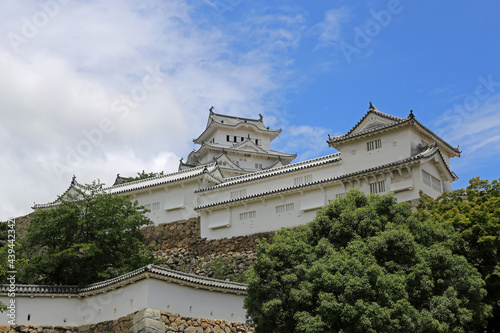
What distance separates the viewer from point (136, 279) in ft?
82.8

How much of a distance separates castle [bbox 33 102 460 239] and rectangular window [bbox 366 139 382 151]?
0.06 meters

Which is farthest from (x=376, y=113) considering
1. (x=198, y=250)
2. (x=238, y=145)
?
(x=238, y=145)

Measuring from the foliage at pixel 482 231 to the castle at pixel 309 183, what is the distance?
7.70 m

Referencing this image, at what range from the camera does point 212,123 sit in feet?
209

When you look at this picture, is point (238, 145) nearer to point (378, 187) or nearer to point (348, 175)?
point (348, 175)

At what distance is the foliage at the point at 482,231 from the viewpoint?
2248cm

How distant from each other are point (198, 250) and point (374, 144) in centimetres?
1320

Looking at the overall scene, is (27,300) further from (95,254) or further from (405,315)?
(405,315)

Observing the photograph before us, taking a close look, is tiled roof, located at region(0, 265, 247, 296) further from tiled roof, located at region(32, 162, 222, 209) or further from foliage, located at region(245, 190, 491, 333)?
tiled roof, located at region(32, 162, 222, 209)

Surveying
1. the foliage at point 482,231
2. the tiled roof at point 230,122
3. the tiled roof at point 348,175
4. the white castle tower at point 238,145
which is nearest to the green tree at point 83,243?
the tiled roof at point 348,175

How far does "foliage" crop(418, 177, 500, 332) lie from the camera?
22484 mm

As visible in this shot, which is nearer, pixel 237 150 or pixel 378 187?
pixel 378 187


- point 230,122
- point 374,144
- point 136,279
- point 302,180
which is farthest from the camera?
point 230,122

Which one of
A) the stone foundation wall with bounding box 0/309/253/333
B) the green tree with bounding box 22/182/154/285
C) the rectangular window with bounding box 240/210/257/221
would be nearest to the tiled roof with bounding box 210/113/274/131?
the rectangular window with bounding box 240/210/257/221
